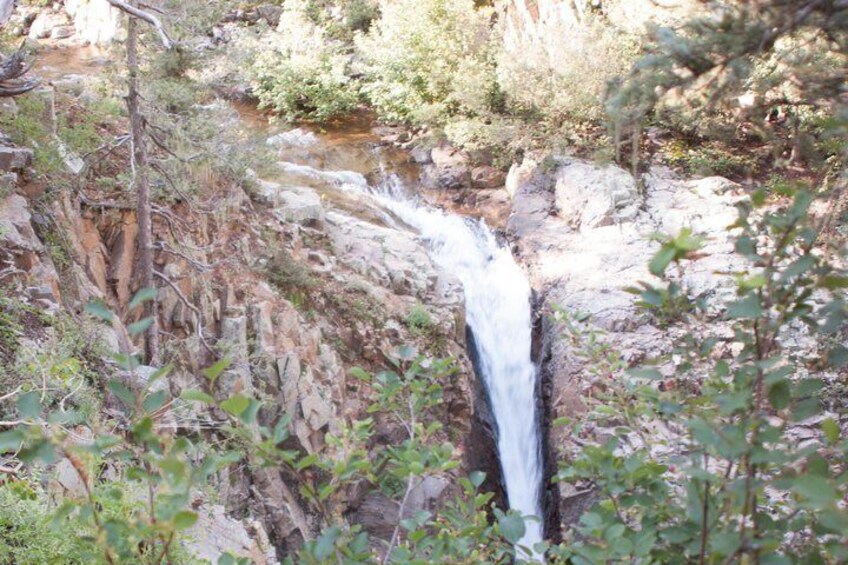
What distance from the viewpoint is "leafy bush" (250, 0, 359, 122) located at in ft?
55.6

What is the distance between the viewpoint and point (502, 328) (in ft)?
36.0

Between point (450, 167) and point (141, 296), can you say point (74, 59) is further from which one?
point (141, 296)

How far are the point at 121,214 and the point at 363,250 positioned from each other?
4021 millimetres

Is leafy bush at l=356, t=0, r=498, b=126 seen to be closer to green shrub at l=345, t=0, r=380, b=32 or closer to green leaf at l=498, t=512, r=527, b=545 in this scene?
green shrub at l=345, t=0, r=380, b=32

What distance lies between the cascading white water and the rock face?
1.05ft

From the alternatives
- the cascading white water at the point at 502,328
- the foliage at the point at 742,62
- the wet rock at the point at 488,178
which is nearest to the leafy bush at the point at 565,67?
the wet rock at the point at 488,178

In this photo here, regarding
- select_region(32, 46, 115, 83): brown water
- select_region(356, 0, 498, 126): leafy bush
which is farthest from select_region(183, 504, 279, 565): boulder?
select_region(32, 46, 115, 83): brown water

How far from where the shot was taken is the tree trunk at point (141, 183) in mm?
6430

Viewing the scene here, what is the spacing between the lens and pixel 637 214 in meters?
11.9

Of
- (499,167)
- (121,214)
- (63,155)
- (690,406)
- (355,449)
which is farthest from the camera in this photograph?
(499,167)

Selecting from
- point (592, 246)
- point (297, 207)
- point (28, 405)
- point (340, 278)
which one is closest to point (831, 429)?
point (28, 405)

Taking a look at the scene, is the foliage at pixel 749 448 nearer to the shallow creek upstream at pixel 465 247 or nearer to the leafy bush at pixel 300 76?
the shallow creek upstream at pixel 465 247

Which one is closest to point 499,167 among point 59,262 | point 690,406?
point 59,262

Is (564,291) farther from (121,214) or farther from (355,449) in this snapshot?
(355,449)
